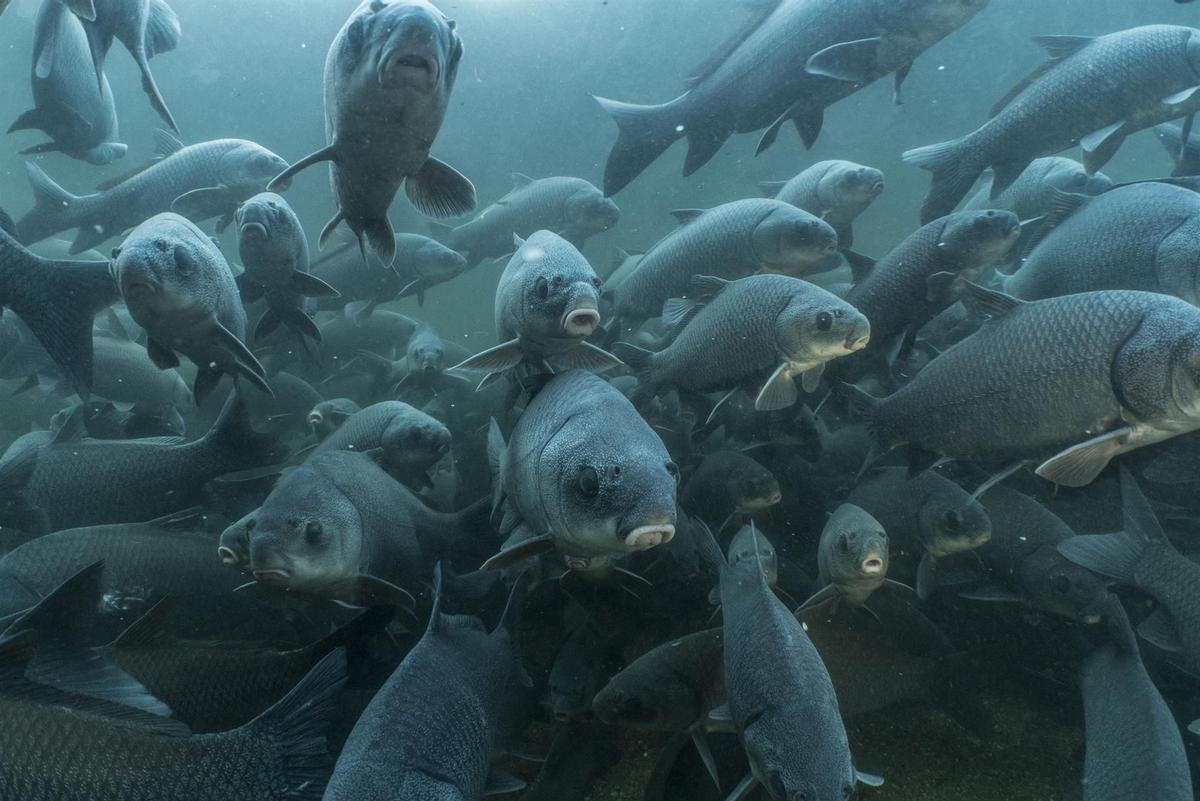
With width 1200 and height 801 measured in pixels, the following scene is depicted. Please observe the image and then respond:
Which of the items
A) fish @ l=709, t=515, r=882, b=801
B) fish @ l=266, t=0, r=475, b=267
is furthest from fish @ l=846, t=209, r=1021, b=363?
fish @ l=266, t=0, r=475, b=267

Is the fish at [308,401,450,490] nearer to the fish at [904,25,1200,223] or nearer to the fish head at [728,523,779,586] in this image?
the fish head at [728,523,779,586]

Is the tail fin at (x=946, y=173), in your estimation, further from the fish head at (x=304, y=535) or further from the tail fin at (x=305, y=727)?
the tail fin at (x=305, y=727)

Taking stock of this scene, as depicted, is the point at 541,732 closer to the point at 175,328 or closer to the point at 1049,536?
the point at 1049,536

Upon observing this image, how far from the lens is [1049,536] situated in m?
3.44

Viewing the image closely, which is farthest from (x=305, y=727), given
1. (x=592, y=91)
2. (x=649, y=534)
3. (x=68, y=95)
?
(x=592, y=91)

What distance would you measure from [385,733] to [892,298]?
3851mm

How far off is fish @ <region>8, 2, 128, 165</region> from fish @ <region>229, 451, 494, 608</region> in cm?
595

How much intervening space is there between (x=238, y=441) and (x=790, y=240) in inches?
170

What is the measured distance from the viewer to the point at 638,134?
19.2ft

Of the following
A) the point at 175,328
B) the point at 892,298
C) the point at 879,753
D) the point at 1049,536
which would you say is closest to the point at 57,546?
the point at 175,328

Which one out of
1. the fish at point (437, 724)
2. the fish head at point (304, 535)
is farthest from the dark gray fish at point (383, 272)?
the fish at point (437, 724)

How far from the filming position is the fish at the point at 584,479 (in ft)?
7.38

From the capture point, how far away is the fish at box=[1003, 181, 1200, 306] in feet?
12.3

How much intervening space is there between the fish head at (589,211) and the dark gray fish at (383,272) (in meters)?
2.18
